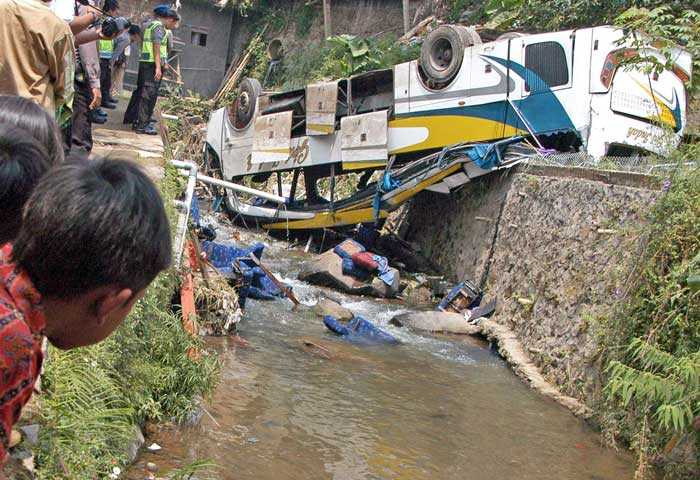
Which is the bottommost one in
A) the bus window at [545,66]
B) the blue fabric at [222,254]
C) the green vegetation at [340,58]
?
the blue fabric at [222,254]

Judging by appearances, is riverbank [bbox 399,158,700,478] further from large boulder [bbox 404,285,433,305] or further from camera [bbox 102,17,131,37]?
camera [bbox 102,17,131,37]

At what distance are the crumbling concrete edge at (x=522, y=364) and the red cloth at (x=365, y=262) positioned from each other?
2.55 m

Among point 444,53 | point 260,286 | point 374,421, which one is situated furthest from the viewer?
point 444,53

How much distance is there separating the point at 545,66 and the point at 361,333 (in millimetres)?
4886

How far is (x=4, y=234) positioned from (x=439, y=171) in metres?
10.4

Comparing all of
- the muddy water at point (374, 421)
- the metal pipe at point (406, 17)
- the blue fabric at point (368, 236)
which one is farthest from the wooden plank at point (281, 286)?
the metal pipe at point (406, 17)

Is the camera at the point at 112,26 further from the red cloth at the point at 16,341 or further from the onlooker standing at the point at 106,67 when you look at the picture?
the red cloth at the point at 16,341

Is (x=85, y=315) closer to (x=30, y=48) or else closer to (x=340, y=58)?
(x=30, y=48)

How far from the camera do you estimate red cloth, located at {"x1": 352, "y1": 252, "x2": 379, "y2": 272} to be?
40.3 feet

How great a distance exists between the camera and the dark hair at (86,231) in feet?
4.82

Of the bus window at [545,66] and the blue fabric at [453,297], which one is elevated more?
the bus window at [545,66]

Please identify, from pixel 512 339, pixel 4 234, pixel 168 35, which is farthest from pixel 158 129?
pixel 4 234

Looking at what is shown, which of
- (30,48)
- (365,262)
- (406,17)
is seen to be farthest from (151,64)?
(406,17)

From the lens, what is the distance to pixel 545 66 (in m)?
11.3
